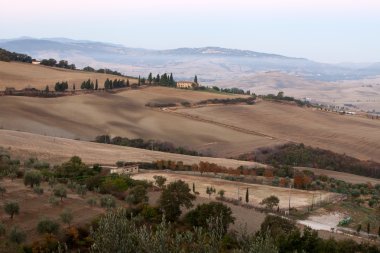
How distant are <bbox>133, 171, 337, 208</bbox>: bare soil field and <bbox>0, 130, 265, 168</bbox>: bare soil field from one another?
570 cm

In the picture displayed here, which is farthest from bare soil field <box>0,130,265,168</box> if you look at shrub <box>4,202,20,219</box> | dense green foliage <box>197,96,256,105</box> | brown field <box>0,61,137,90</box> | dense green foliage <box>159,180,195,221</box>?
dense green foliage <box>197,96,256,105</box>

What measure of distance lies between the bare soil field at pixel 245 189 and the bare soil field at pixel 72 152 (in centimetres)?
570

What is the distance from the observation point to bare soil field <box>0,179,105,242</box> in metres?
24.4

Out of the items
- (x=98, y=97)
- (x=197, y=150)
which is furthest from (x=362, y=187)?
(x=98, y=97)

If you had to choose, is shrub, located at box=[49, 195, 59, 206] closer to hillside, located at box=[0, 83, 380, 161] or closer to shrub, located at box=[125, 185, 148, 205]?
shrub, located at box=[125, 185, 148, 205]

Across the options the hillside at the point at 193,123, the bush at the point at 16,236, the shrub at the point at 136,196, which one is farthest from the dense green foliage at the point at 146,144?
the bush at the point at 16,236

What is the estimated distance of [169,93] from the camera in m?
93.6

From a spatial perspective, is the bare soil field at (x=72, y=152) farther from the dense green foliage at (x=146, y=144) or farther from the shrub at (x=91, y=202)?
the shrub at (x=91, y=202)

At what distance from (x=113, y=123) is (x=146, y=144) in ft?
38.7

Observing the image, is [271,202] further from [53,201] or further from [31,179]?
[31,179]

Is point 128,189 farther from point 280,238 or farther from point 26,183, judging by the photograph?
point 280,238

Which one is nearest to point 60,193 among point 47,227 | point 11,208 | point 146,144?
point 11,208

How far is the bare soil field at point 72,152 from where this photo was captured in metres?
45.7

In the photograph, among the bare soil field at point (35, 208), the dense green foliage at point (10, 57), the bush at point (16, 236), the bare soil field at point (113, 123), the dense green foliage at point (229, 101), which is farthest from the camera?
the dense green foliage at point (10, 57)
